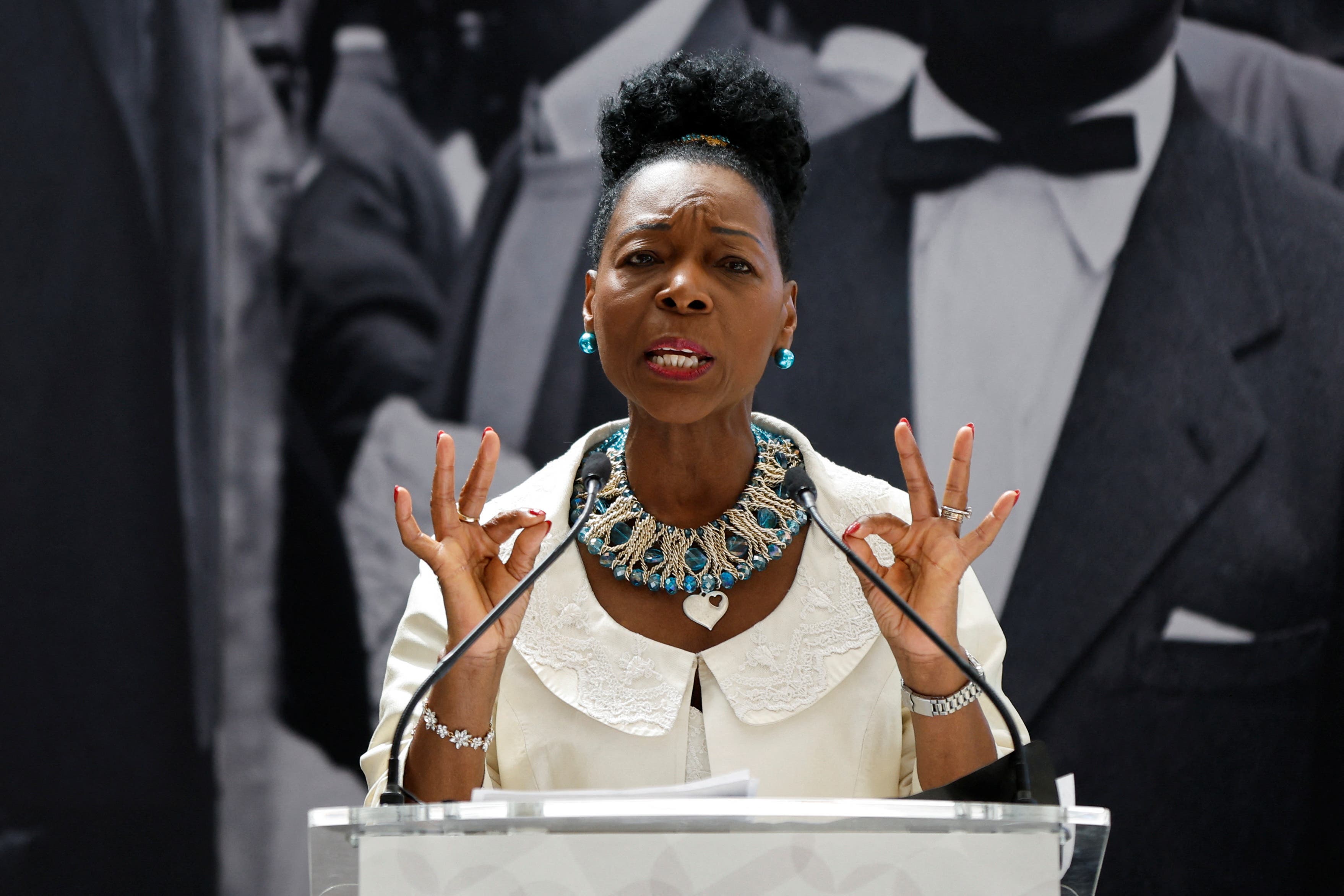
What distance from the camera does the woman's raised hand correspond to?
134 cm

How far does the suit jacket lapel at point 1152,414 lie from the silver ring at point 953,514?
165cm

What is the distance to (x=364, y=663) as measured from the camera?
3104 mm

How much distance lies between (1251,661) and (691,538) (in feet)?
6.05

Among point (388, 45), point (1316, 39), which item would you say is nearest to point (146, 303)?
point (388, 45)

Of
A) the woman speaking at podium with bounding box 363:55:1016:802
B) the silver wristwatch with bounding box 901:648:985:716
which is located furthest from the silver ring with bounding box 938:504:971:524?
the silver wristwatch with bounding box 901:648:985:716

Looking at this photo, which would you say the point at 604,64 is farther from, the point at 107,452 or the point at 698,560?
the point at 698,560

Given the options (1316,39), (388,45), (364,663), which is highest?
(388,45)

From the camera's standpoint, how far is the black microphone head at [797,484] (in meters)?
1.32

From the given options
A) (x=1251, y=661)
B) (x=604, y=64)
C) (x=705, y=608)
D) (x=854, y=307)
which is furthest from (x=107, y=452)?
(x=1251, y=661)

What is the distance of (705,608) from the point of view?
161cm

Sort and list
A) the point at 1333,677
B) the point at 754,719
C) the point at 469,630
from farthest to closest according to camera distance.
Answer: the point at 1333,677, the point at 754,719, the point at 469,630

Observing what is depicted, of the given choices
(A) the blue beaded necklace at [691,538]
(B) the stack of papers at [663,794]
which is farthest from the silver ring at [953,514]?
(B) the stack of papers at [663,794]

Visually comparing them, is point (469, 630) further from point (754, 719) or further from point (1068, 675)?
point (1068, 675)

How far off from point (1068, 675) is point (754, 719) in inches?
64.0
